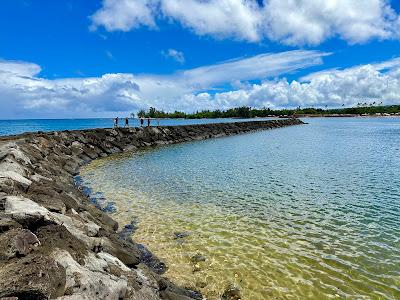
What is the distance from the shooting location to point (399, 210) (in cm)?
1466

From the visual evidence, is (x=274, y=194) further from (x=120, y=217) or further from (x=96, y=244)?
(x=96, y=244)

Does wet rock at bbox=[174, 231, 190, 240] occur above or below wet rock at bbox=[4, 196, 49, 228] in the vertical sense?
below

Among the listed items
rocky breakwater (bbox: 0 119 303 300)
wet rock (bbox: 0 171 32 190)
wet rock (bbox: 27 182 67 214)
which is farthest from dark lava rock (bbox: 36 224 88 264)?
wet rock (bbox: 0 171 32 190)

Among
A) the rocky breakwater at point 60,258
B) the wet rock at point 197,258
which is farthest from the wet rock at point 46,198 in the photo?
the wet rock at point 197,258

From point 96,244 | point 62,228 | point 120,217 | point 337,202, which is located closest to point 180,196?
point 120,217

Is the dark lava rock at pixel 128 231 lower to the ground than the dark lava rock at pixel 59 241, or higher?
lower

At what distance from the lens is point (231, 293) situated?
28.3 feet

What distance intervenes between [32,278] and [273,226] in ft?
32.6

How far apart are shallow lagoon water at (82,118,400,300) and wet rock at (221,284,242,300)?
0.59 ft

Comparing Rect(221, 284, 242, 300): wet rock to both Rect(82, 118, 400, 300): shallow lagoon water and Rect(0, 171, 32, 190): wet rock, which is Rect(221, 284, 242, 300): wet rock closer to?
Rect(82, 118, 400, 300): shallow lagoon water

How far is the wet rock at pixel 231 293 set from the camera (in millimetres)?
8445

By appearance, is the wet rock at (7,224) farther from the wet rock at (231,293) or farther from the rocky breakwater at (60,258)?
the wet rock at (231,293)

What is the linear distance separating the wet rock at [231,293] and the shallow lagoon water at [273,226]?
18cm

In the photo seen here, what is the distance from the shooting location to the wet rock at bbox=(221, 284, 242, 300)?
8.45m
